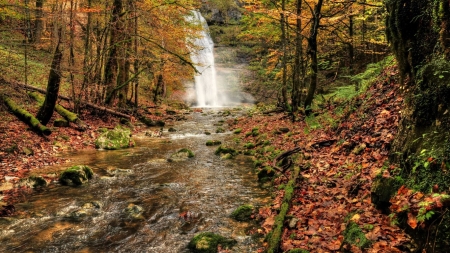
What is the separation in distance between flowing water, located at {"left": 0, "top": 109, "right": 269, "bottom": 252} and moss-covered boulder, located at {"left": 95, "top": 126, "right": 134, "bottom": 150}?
1.21 m

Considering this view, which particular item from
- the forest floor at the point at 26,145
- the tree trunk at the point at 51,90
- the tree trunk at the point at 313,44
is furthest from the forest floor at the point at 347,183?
the tree trunk at the point at 51,90

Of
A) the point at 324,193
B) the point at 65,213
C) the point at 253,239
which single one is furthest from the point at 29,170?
the point at 324,193

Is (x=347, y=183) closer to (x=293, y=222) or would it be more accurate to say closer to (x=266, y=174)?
(x=293, y=222)

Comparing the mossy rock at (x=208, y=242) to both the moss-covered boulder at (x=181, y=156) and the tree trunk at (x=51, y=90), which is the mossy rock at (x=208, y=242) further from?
the tree trunk at (x=51, y=90)

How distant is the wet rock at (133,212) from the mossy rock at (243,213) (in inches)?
69.1

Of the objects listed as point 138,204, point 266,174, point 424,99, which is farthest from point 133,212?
point 424,99

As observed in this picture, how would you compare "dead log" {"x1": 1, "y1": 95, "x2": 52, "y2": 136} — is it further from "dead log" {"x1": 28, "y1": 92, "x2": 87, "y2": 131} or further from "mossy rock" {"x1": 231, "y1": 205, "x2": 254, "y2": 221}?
"mossy rock" {"x1": 231, "y1": 205, "x2": 254, "y2": 221}

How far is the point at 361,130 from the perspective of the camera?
664 centimetres

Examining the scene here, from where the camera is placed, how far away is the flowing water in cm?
460

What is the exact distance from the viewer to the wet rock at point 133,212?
5.53 m

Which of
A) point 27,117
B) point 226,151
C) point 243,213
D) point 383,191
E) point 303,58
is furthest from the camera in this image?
point 303,58

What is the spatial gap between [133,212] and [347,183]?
404 cm

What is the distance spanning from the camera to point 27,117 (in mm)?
10336

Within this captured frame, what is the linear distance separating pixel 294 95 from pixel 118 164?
7794 millimetres
